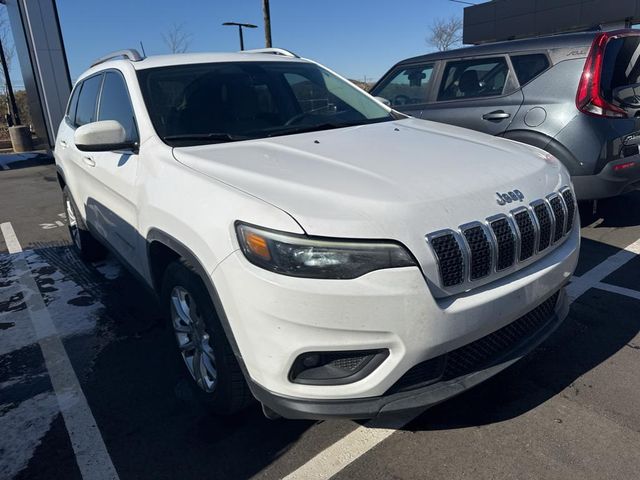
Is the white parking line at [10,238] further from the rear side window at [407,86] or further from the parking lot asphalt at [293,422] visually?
the rear side window at [407,86]

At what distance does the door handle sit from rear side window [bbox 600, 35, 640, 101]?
0.86m

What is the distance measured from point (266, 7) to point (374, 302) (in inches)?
692

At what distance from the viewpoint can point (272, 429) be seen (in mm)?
2369

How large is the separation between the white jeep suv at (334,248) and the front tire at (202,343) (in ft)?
0.03

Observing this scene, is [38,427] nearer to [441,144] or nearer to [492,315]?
[492,315]

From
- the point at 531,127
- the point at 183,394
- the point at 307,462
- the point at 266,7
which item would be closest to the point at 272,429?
the point at 307,462

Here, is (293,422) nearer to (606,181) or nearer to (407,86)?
(606,181)

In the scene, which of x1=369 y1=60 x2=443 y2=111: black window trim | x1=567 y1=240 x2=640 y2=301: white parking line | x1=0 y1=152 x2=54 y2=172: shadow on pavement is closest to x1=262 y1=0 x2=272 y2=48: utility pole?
x1=0 y1=152 x2=54 y2=172: shadow on pavement

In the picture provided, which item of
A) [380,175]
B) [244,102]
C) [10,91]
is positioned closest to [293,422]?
[380,175]

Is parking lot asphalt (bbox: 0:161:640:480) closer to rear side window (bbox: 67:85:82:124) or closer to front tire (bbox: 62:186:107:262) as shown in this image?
front tire (bbox: 62:186:107:262)

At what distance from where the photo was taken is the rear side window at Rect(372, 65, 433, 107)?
5.88 m

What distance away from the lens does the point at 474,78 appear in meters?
5.43

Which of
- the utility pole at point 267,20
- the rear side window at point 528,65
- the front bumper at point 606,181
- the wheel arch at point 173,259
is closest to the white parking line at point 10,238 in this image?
the wheel arch at point 173,259

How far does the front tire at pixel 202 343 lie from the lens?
2143 millimetres
